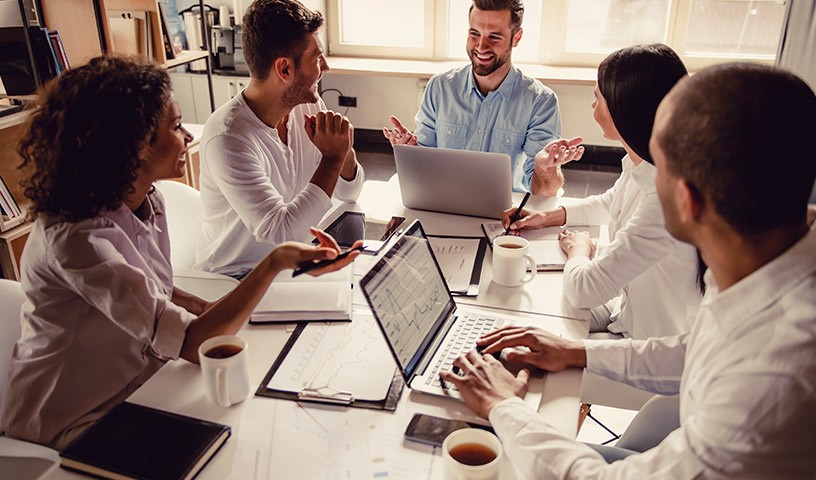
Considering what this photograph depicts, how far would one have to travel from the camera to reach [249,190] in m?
1.78

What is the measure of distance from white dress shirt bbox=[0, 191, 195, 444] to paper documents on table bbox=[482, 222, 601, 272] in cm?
89

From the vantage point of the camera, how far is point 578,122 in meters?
4.72

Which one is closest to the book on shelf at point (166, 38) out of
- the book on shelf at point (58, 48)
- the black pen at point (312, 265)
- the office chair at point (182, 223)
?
the book on shelf at point (58, 48)

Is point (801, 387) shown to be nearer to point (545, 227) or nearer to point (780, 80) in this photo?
point (780, 80)

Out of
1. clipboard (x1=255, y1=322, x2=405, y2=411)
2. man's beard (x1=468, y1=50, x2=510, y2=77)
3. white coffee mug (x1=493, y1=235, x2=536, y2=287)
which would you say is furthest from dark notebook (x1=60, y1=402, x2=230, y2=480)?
man's beard (x1=468, y1=50, x2=510, y2=77)

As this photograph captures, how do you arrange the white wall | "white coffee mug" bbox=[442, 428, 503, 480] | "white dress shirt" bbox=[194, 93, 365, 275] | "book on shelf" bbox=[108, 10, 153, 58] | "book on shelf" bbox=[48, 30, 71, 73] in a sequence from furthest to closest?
the white wall → "book on shelf" bbox=[108, 10, 153, 58] → "book on shelf" bbox=[48, 30, 71, 73] → "white dress shirt" bbox=[194, 93, 365, 275] → "white coffee mug" bbox=[442, 428, 503, 480]

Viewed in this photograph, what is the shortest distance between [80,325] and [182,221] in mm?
802

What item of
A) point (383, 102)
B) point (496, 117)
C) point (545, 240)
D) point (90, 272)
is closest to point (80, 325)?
point (90, 272)

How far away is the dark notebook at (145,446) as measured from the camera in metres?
0.93

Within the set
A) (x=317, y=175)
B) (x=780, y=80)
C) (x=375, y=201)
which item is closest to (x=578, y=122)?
(x=375, y=201)

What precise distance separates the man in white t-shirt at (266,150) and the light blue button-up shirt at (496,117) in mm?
801

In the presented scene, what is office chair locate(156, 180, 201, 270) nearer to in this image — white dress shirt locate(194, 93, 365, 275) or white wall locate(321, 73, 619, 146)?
white dress shirt locate(194, 93, 365, 275)

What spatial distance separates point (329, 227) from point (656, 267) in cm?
91

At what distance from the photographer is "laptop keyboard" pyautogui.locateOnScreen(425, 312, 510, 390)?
119 cm
